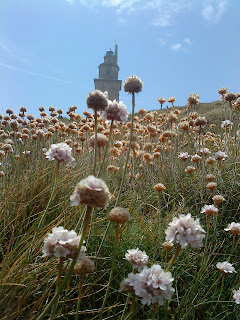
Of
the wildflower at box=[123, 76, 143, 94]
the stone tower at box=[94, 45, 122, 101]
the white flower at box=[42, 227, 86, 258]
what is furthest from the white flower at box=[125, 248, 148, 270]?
the stone tower at box=[94, 45, 122, 101]

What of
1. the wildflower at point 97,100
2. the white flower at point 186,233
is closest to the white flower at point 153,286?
the white flower at point 186,233

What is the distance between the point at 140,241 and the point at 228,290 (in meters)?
0.63

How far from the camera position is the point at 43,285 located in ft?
5.02

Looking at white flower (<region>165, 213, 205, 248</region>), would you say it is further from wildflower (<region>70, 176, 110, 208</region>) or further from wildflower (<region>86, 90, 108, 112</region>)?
wildflower (<region>86, 90, 108, 112</region>)

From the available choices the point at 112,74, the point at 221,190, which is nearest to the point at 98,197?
the point at 221,190

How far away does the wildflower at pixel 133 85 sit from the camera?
1.49 metres

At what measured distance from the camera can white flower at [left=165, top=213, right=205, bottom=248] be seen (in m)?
1.05

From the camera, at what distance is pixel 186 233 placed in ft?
3.49

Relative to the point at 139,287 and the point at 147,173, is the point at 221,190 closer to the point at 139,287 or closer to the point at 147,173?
the point at 147,173

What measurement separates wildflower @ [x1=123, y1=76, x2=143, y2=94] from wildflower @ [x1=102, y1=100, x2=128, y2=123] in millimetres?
84

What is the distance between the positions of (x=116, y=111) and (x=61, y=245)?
0.79 m

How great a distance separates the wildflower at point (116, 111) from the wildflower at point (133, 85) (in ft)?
0.27

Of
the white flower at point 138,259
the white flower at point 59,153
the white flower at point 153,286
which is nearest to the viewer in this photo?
the white flower at point 153,286

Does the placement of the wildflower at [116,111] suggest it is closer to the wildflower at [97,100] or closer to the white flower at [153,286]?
the wildflower at [97,100]
